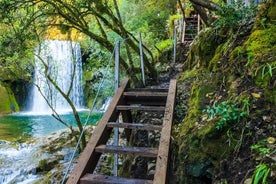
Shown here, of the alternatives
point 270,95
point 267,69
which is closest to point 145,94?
point 267,69

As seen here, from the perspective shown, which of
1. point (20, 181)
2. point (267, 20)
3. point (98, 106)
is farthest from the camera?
point (98, 106)

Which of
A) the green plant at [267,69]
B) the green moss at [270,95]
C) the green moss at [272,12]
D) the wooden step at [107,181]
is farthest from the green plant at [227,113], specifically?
the green moss at [272,12]

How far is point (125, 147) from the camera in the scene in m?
2.99

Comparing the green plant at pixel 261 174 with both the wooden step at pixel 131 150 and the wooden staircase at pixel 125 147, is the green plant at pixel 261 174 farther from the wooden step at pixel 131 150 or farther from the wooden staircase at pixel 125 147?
the wooden step at pixel 131 150

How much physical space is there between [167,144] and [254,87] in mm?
1109

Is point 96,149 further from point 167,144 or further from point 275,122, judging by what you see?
point 275,122

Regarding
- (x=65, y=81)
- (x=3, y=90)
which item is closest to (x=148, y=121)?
(x=65, y=81)

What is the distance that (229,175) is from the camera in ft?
8.04

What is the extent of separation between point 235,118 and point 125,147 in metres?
1.13

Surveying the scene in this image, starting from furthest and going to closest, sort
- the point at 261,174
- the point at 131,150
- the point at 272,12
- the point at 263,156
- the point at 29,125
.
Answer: the point at 29,125 < the point at 272,12 < the point at 131,150 < the point at 263,156 < the point at 261,174

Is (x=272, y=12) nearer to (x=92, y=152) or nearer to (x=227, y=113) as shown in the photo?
(x=227, y=113)

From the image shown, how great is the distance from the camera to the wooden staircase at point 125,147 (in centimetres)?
262

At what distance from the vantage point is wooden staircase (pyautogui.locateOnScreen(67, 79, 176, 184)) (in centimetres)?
262

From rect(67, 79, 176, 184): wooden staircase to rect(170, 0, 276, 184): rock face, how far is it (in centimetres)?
31
